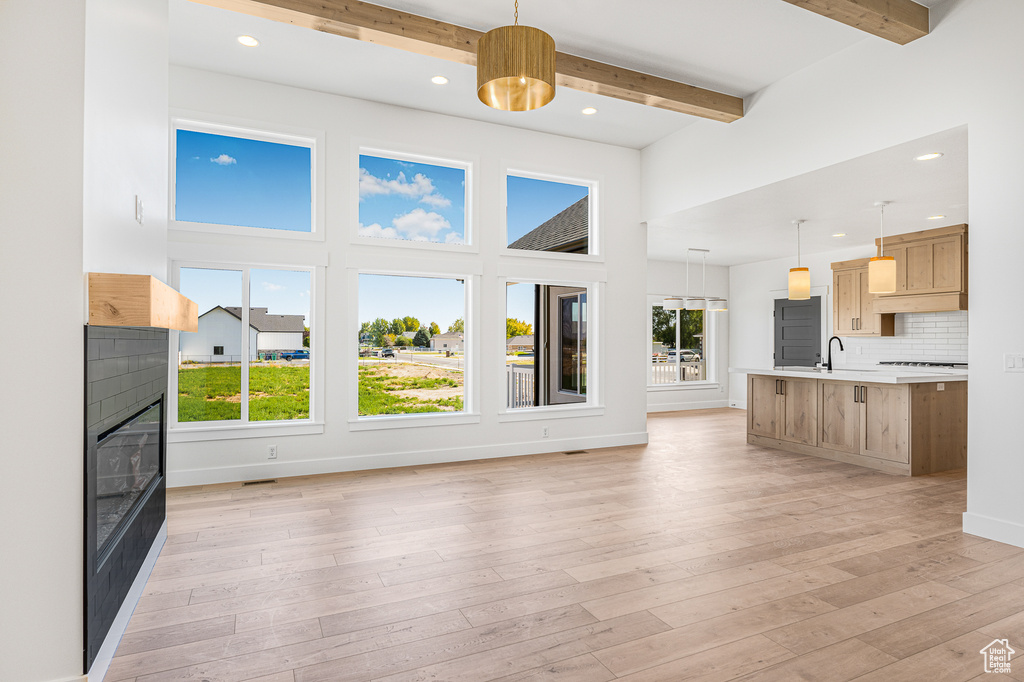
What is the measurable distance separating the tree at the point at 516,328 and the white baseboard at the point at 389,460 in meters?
1.21

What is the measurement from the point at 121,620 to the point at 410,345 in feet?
11.8

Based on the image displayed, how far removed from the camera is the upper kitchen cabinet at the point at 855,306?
811 cm

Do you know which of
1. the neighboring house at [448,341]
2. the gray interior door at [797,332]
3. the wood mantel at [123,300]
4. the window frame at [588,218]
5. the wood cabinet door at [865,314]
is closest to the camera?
the wood mantel at [123,300]

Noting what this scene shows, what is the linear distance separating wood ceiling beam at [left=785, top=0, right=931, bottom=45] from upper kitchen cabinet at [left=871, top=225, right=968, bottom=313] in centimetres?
398

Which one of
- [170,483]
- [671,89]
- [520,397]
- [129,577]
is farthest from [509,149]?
[129,577]

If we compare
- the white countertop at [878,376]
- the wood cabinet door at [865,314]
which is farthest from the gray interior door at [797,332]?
the white countertop at [878,376]

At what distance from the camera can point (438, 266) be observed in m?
5.62

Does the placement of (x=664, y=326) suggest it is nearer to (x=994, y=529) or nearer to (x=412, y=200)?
(x=412, y=200)

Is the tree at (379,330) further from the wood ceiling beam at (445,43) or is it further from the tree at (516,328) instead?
the wood ceiling beam at (445,43)

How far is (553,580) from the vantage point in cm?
285

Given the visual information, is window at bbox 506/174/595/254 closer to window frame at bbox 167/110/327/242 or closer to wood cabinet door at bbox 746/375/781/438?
window frame at bbox 167/110/327/242

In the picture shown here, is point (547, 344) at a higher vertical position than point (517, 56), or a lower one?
lower

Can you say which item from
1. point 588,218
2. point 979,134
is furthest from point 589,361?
point 979,134

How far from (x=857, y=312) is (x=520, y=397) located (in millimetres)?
5535
